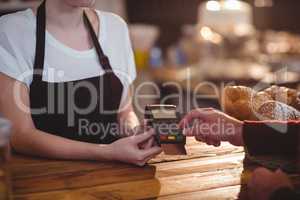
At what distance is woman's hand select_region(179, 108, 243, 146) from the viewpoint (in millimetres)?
1241

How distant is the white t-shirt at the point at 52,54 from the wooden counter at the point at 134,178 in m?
0.26

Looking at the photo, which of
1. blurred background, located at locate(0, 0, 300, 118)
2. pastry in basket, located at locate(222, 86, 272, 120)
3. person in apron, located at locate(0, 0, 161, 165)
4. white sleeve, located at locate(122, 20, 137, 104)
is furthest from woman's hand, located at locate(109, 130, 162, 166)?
blurred background, located at locate(0, 0, 300, 118)

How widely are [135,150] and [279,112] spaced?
38 centimetres

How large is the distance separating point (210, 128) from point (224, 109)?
0.61 feet

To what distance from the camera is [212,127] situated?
127 centimetres

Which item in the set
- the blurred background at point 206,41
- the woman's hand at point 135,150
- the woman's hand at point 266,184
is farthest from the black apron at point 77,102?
the blurred background at point 206,41

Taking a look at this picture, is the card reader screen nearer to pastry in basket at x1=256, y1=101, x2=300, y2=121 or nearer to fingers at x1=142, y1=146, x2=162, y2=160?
fingers at x1=142, y1=146, x2=162, y2=160

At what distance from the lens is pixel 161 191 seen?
1082 millimetres

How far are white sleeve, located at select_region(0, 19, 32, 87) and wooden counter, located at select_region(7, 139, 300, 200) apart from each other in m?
0.23

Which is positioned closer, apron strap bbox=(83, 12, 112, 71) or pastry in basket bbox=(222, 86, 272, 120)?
pastry in basket bbox=(222, 86, 272, 120)

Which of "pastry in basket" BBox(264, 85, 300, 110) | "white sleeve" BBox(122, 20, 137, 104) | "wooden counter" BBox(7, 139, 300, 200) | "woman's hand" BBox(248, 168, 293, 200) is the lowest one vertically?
"wooden counter" BBox(7, 139, 300, 200)

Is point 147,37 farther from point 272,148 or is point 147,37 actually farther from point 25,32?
point 272,148

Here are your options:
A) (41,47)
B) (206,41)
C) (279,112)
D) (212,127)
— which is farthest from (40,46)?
(206,41)

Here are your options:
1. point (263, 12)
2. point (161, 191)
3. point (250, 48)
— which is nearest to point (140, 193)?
point (161, 191)
